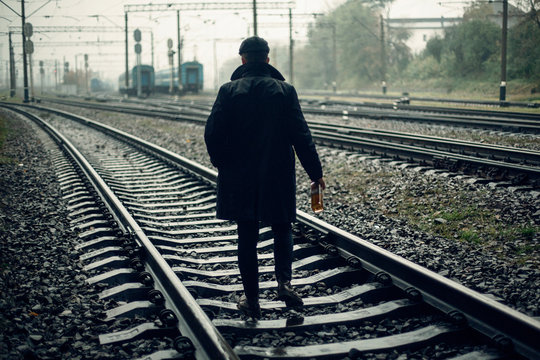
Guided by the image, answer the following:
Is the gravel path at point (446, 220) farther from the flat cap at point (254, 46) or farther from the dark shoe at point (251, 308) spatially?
the flat cap at point (254, 46)

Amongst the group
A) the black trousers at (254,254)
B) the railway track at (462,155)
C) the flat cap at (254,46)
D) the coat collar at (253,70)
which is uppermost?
the flat cap at (254,46)

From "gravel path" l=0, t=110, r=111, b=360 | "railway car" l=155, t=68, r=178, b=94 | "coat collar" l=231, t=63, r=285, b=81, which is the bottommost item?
"gravel path" l=0, t=110, r=111, b=360

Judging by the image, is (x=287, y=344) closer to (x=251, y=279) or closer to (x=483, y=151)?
(x=251, y=279)

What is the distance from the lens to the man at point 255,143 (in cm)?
358

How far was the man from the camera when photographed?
358 cm

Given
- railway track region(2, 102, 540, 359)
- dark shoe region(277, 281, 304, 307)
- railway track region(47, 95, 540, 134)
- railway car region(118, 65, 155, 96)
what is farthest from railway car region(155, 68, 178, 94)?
dark shoe region(277, 281, 304, 307)

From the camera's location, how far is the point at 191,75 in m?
52.2

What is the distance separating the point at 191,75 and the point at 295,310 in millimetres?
50155

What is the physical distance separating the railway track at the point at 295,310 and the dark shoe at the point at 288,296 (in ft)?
0.24

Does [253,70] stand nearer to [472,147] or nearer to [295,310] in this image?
[295,310]

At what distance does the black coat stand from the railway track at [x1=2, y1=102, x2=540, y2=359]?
73 cm

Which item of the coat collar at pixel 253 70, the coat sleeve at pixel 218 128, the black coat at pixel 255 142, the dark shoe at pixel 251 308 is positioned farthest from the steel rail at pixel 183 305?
the coat collar at pixel 253 70

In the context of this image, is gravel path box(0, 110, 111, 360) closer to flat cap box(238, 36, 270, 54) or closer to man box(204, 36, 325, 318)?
man box(204, 36, 325, 318)

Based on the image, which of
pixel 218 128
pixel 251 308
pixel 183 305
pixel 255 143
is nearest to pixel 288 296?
pixel 251 308
